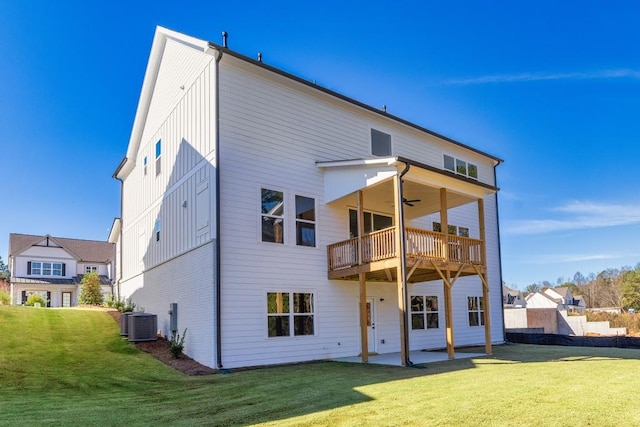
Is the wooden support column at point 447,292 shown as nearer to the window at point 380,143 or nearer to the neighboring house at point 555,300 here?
the window at point 380,143

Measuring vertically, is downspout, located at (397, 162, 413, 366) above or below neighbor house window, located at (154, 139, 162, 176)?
below

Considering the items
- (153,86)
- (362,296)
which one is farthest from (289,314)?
(153,86)

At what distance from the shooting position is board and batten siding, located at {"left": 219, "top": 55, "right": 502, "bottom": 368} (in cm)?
1272

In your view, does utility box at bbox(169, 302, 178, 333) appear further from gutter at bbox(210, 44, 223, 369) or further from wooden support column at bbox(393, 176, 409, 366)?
wooden support column at bbox(393, 176, 409, 366)

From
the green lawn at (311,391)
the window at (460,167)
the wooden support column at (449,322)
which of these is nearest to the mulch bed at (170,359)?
the green lawn at (311,391)

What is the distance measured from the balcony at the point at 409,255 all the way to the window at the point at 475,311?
512cm

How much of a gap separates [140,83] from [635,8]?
58.9 feet

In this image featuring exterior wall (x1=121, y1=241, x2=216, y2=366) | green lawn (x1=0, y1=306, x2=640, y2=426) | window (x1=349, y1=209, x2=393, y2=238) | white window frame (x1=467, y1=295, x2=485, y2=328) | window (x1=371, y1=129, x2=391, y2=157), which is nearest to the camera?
green lawn (x1=0, y1=306, x2=640, y2=426)

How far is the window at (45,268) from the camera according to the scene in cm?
3800

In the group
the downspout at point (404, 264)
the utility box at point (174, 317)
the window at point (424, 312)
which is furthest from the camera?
the window at point (424, 312)

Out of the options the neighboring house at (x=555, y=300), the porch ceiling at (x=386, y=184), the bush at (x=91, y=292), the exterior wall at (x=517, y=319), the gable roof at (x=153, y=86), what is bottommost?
the neighboring house at (x=555, y=300)

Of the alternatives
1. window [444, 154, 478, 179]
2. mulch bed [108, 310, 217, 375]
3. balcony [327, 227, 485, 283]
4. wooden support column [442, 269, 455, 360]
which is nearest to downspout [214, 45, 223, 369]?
mulch bed [108, 310, 217, 375]

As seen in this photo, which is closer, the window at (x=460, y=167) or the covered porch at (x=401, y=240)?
the covered porch at (x=401, y=240)

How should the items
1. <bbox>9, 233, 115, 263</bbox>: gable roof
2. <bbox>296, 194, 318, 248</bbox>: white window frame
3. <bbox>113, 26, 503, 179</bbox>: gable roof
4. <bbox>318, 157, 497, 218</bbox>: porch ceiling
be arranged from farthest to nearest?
<bbox>9, 233, 115, 263</bbox>: gable roof
<bbox>296, 194, 318, 248</bbox>: white window frame
<bbox>113, 26, 503, 179</bbox>: gable roof
<bbox>318, 157, 497, 218</bbox>: porch ceiling
